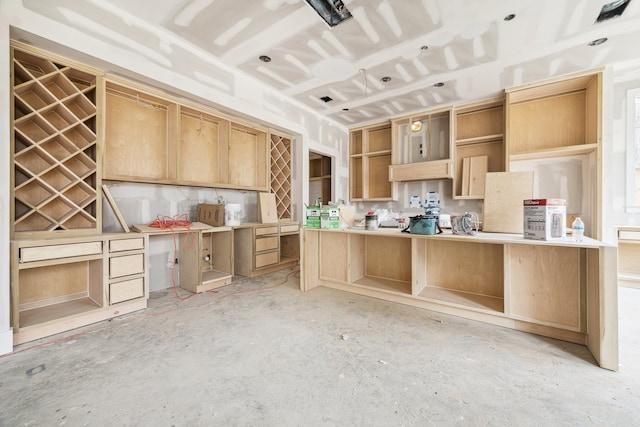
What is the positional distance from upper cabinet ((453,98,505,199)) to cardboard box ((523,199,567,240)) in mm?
2454

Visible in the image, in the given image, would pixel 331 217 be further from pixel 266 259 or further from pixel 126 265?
pixel 126 265

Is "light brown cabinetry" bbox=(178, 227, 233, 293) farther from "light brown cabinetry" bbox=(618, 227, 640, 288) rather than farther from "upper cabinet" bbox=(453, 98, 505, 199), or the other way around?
"light brown cabinetry" bbox=(618, 227, 640, 288)

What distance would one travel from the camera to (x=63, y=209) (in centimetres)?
231

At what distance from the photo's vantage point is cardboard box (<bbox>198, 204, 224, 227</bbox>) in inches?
127

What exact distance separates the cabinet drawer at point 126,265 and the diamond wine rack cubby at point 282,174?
230 cm

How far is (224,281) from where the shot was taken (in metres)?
3.17

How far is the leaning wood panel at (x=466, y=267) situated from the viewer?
2359 mm

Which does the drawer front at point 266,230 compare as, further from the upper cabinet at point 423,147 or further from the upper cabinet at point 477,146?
the upper cabinet at point 477,146

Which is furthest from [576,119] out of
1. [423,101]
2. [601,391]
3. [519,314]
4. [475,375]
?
[475,375]

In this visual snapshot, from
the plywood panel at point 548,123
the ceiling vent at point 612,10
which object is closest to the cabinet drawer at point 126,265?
the ceiling vent at point 612,10

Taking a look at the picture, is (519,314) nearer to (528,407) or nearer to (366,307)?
(528,407)

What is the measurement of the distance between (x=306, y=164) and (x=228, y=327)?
3.09 meters

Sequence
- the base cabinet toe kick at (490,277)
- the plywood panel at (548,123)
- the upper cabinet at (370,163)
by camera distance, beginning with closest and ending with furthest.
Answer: the base cabinet toe kick at (490,277)
the plywood panel at (548,123)
the upper cabinet at (370,163)

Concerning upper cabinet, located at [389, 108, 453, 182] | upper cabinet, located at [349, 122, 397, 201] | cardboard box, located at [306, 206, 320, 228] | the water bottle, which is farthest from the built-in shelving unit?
the water bottle
